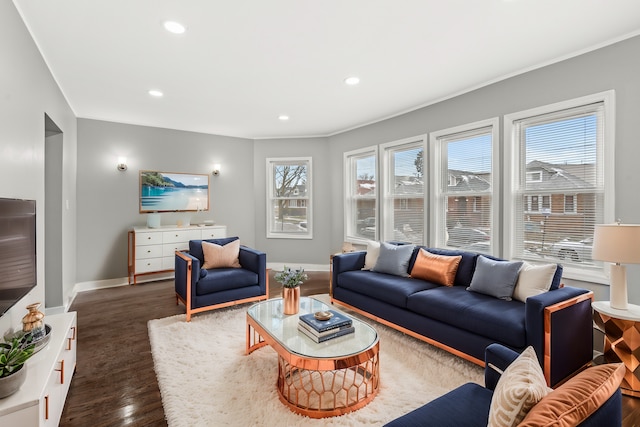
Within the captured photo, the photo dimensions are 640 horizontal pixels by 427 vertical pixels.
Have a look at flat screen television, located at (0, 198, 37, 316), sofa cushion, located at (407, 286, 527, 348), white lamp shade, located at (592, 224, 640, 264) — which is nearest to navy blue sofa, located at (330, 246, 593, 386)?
sofa cushion, located at (407, 286, 527, 348)

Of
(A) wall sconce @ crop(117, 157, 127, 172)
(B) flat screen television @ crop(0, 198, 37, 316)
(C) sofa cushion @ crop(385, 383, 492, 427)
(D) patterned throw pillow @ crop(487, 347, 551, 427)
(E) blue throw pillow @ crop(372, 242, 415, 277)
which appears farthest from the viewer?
(A) wall sconce @ crop(117, 157, 127, 172)

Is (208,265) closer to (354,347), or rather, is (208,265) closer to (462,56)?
(354,347)

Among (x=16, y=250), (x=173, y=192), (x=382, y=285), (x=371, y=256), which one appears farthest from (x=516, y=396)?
(x=173, y=192)

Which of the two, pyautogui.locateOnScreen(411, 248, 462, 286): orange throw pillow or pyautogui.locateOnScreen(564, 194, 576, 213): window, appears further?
pyautogui.locateOnScreen(411, 248, 462, 286): orange throw pillow

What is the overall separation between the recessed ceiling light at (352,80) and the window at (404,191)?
1.38 metres

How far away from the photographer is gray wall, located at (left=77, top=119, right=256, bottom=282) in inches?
194

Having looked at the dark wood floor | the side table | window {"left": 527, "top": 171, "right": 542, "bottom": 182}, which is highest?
window {"left": 527, "top": 171, "right": 542, "bottom": 182}

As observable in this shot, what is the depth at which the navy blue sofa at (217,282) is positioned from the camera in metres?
3.58

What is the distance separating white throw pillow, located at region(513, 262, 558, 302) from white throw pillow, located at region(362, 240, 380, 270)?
5.30ft

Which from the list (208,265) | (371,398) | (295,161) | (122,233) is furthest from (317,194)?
(371,398)

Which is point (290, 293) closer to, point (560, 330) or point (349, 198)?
point (560, 330)

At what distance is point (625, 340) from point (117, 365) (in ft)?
12.8

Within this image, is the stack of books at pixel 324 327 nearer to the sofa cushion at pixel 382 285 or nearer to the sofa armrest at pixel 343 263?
the sofa cushion at pixel 382 285

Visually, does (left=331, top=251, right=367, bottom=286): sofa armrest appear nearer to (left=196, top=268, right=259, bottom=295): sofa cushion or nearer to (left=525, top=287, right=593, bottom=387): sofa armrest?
(left=196, top=268, right=259, bottom=295): sofa cushion
